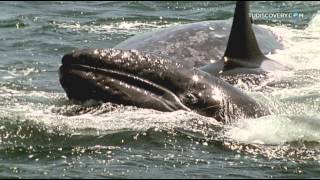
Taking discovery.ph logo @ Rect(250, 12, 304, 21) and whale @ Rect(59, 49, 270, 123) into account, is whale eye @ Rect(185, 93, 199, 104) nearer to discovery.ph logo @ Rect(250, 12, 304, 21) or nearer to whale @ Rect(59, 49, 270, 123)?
whale @ Rect(59, 49, 270, 123)

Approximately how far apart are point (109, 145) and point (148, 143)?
1.31ft

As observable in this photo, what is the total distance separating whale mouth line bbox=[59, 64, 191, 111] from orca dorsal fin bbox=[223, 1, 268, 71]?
311cm

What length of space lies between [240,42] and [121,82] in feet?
11.6

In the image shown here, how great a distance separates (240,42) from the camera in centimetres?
1212

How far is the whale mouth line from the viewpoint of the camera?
8930mm

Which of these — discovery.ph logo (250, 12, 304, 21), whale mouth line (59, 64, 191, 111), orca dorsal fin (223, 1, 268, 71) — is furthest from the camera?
discovery.ph logo (250, 12, 304, 21)

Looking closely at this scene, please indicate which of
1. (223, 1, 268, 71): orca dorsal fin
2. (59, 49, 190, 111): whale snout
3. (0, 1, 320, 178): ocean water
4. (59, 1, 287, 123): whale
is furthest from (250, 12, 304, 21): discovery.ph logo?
(59, 49, 190, 111): whale snout

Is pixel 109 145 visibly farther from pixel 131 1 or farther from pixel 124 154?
pixel 131 1

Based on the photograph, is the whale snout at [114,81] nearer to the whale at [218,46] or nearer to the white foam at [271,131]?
the white foam at [271,131]

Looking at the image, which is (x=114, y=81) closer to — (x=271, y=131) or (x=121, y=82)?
(x=121, y=82)

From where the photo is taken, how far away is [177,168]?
302 inches

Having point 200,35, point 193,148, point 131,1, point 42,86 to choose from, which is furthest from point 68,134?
point 131,1

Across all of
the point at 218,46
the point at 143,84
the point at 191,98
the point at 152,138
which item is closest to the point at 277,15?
the point at 218,46

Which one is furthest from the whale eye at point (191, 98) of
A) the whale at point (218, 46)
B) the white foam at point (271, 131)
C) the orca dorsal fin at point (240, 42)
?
the orca dorsal fin at point (240, 42)
